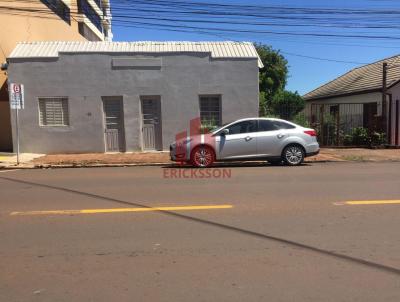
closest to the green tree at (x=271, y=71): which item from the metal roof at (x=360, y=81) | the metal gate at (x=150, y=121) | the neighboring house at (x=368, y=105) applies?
the metal roof at (x=360, y=81)

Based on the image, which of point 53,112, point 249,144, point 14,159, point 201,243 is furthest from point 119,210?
point 53,112

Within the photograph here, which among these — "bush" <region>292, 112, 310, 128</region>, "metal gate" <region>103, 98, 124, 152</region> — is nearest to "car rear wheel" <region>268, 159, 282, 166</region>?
"bush" <region>292, 112, 310, 128</region>

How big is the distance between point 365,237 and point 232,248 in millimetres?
1645

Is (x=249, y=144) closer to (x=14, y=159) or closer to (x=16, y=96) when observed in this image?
(x=16, y=96)

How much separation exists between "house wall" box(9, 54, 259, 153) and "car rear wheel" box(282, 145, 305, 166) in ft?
16.3

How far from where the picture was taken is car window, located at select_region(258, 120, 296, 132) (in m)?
14.0

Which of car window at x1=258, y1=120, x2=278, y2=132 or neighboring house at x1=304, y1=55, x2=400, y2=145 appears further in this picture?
neighboring house at x1=304, y1=55, x2=400, y2=145

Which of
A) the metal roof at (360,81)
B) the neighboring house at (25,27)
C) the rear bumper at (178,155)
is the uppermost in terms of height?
the neighboring house at (25,27)

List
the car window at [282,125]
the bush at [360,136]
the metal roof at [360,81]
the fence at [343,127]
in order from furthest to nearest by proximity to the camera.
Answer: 1. the metal roof at [360,81]
2. the bush at [360,136]
3. the fence at [343,127]
4. the car window at [282,125]

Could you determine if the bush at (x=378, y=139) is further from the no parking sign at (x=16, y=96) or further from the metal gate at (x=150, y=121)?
the no parking sign at (x=16, y=96)

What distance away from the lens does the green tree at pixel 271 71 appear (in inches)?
1455

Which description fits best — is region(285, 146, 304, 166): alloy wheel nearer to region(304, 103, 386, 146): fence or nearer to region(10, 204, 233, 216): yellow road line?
region(10, 204, 233, 216): yellow road line

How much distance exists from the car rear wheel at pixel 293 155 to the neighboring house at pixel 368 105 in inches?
275

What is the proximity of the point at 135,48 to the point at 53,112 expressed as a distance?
400 centimetres
